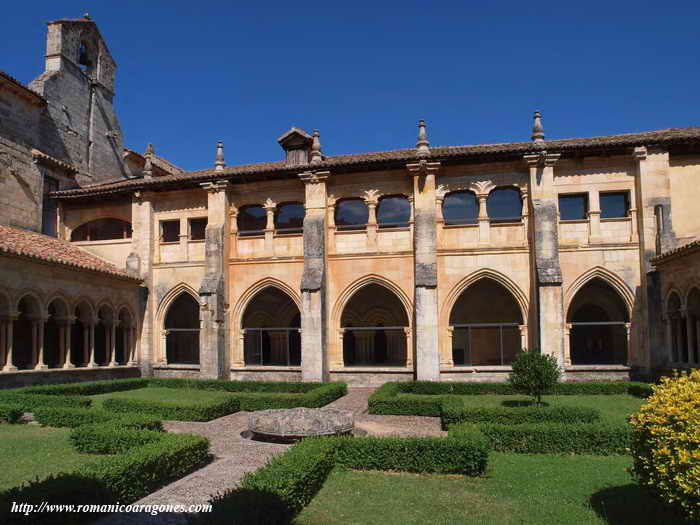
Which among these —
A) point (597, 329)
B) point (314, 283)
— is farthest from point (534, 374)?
point (597, 329)

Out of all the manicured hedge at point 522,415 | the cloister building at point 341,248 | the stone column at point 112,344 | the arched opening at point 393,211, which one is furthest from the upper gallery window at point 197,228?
the manicured hedge at point 522,415

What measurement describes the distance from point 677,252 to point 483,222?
6742 millimetres

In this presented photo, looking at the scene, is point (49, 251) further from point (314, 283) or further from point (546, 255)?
point (546, 255)

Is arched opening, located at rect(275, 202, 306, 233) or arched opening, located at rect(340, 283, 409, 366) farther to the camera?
arched opening, located at rect(340, 283, 409, 366)

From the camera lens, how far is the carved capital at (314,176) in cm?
2254

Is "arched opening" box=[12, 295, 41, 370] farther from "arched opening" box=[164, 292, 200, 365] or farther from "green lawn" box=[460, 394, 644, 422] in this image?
"green lawn" box=[460, 394, 644, 422]

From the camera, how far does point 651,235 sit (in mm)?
20031

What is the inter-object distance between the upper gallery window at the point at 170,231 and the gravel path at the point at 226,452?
39.5 feet

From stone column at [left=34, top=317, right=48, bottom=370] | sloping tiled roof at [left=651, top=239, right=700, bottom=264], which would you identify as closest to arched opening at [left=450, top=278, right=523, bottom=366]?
sloping tiled roof at [left=651, top=239, right=700, bottom=264]

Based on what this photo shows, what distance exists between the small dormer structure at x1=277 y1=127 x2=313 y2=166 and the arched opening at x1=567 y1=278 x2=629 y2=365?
13886 mm

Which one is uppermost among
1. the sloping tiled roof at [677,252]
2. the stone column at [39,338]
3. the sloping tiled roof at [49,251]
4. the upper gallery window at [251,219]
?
the upper gallery window at [251,219]

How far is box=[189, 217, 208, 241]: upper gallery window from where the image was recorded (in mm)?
25047

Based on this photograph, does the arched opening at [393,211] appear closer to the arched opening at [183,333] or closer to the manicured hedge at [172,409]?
the manicured hedge at [172,409]

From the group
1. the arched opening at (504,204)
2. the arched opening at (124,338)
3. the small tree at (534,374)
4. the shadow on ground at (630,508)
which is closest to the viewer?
the shadow on ground at (630,508)
